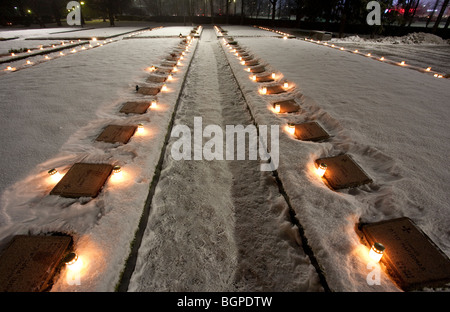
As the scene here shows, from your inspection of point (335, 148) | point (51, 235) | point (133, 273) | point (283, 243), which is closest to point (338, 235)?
point (283, 243)

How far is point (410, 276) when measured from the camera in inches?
81.9

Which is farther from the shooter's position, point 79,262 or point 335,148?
point 335,148

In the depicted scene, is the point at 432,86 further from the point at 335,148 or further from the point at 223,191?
the point at 223,191

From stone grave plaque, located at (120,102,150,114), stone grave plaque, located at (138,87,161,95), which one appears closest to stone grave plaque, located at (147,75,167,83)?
stone grave plaque, located at (138,87,161,95)

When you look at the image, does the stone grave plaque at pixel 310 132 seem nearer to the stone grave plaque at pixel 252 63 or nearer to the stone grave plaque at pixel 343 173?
the stone grave plaque at pixel 343 173

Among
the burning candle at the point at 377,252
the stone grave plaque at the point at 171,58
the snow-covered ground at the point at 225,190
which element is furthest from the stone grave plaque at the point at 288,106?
the stone grave plaque at the point at 171,58

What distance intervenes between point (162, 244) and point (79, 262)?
826 mm

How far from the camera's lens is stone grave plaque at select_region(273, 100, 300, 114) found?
5.39 m

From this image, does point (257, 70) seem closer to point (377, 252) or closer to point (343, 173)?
point (343, 173)

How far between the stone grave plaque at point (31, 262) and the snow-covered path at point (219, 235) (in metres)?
0.80

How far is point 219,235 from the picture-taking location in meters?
2.77

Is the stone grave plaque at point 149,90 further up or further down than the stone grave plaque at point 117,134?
further up

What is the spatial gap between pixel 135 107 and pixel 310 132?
4.18 meters

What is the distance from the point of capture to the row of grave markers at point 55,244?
204 centimetres
